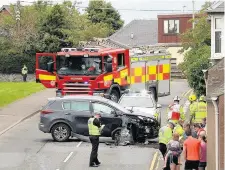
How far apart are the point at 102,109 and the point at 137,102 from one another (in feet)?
11.6

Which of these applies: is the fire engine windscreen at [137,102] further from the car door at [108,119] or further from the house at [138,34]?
the house at [138,34]

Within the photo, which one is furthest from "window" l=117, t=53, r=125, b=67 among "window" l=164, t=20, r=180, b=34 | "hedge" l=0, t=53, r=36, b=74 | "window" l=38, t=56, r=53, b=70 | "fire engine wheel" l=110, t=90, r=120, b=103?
"window" l=164, t=20, r=180, b=34

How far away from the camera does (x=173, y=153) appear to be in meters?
17.9

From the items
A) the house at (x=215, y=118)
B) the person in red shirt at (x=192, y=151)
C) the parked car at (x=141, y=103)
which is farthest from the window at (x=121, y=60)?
the person in red shirt at (x=192, y=151)

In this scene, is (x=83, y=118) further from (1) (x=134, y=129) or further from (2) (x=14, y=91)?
(2) (x=14, y=91)

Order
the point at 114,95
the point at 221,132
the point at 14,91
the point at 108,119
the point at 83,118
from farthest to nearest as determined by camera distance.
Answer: the point at 14,91 < the point at 114,95 < the point at 83,118 < the point at 108,119 < the point at 221,132

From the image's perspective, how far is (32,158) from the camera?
21.1 m

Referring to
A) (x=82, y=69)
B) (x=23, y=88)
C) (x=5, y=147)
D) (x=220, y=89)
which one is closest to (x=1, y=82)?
(x=23, y=88)

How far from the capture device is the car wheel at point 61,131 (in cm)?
2384

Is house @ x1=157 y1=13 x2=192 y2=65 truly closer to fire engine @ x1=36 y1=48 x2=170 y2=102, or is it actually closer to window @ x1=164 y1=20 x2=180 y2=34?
window @ x1=164 y1=20 x2=180 y2=34

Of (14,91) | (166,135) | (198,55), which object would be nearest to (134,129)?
(166,135)

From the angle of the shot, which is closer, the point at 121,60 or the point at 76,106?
the point at 76,106

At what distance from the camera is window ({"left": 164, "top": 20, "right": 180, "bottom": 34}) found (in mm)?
64438

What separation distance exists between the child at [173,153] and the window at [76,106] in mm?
6534
